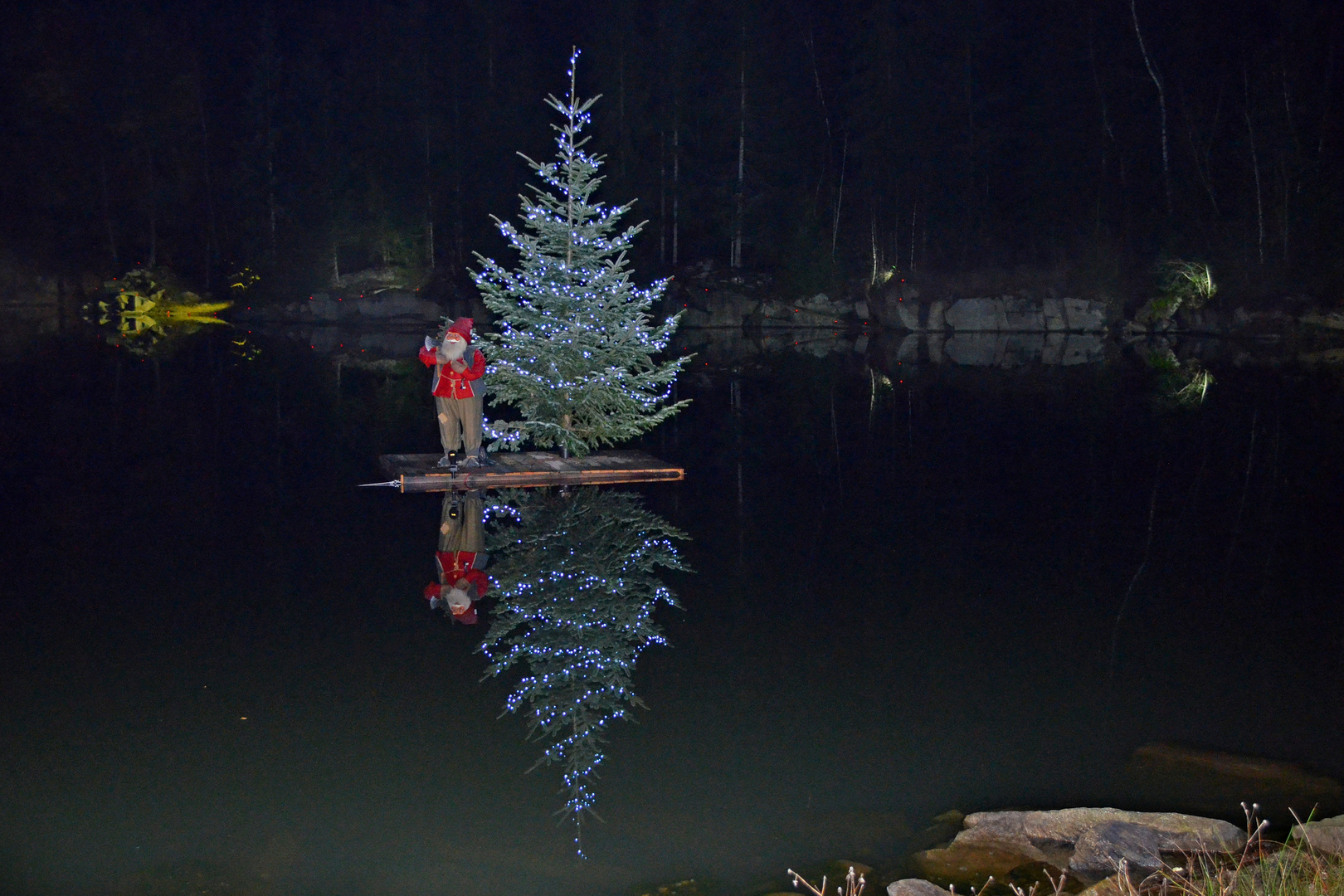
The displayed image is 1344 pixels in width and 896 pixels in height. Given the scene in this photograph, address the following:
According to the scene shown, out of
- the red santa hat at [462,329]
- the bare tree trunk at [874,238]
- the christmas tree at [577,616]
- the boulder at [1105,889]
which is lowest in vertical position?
the boulder at [1105,889]

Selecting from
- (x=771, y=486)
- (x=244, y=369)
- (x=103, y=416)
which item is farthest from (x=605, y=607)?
(x=244, y=369)

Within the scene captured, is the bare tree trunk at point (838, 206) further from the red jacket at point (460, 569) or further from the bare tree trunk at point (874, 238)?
the red jacket at point (460, 569)

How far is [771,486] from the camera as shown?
11859 millimetres

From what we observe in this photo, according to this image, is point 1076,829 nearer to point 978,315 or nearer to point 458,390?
point 458,390

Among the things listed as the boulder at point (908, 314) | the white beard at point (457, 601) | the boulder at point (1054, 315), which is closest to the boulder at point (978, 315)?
the boulder at point (908, 314)

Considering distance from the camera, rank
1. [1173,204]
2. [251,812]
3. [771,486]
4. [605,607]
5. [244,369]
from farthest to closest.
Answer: [1173,204], [244,369], [771,486], [605,607], [251,812]

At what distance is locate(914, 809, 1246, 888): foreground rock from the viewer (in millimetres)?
4590

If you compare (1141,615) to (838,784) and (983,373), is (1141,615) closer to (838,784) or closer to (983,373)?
(838,784)

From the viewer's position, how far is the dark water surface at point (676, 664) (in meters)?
4.73

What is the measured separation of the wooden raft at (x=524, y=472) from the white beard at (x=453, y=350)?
1078mm

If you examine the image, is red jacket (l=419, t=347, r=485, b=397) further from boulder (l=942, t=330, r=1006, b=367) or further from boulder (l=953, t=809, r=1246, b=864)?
boulder (l=942, t=330, r=1006, b=367)

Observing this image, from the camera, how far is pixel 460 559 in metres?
8.77

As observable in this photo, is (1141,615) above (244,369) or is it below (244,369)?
below

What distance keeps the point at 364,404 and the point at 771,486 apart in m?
8.17
